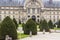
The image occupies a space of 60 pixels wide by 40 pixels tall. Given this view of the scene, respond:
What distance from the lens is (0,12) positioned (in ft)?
328

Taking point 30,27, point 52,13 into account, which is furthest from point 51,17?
point 30,27

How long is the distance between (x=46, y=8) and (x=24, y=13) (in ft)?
27.6

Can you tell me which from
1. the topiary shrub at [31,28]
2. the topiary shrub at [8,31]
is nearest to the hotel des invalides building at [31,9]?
the topiary shrub at [31,28]

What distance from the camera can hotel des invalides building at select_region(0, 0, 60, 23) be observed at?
9788 cm

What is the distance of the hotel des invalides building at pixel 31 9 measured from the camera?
321ft

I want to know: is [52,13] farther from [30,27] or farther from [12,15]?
[30,27]

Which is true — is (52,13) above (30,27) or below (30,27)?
below

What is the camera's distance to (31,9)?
9750cm

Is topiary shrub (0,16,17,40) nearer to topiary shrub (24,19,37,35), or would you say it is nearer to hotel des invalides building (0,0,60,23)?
topiary shrub (24,19,37,35)

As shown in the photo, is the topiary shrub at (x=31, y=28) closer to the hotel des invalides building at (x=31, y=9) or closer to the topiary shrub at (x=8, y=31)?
the topiary shrub at (x=8, y=31)

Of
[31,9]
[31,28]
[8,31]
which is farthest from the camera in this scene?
[31,9]

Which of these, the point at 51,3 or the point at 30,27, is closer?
the point at 30,27

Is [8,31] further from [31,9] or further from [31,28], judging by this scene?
[31,9]

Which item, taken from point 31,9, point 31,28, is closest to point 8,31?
point 31,28
